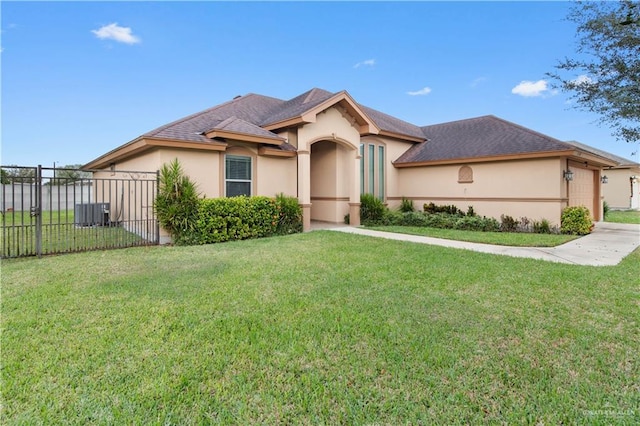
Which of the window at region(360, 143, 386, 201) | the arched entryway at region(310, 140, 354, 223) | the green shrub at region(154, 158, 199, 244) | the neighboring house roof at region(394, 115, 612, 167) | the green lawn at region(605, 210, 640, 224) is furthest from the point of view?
the green lawn at region(605, 210, 640, 224)

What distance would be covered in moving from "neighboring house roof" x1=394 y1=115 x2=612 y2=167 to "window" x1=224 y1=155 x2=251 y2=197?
8744mm

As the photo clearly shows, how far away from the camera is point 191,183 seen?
31.8 ft

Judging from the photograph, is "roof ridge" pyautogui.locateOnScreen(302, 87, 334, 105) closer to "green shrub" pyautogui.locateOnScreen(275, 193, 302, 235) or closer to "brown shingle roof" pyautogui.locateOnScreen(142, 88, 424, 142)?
"brown shingle roof" pyautogui.locateOnScreen(142, 88, 424, 142)

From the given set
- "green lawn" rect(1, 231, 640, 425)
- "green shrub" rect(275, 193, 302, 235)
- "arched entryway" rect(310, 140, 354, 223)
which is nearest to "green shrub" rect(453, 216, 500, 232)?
"arched entryway" rect(310, 140, 354, 223)

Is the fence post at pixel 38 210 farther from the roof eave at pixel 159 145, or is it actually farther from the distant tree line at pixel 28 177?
the roof eave at pixel 159 145

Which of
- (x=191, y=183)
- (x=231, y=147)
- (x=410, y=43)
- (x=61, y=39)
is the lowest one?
(x=191, y=183)

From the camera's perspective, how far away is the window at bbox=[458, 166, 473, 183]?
49.2 ft

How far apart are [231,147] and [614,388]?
10.8 meters

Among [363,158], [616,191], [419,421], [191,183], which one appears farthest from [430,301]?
[616,191]

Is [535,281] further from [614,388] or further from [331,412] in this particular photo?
[331,412]

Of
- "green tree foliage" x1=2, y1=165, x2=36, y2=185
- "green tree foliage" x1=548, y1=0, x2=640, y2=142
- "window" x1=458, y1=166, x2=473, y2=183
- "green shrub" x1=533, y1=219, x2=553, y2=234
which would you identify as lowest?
"green shrub" x1=533, y1=219, x2=553, y2=234

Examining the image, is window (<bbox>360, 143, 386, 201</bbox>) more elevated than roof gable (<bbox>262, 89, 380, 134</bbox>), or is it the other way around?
roof gable (<bbox>262, 89, 380, 134</bbox>)

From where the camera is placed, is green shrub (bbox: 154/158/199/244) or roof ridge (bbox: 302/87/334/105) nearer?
green shrub (bbox: 154/158/199/244)

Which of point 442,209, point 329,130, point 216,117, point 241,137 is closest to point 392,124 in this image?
point 442,209
